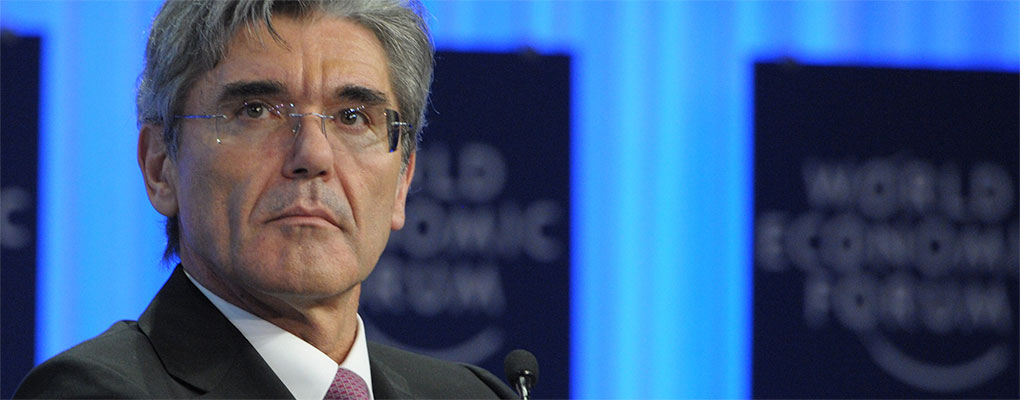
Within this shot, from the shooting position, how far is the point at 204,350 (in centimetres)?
159

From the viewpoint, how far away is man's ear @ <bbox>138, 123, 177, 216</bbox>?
176 centimetres

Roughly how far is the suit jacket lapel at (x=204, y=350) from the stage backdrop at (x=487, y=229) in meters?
1.45

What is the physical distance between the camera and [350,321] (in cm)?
180

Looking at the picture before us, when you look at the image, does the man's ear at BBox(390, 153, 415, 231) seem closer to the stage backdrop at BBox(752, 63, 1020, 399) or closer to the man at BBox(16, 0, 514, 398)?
the man at BBox(16, 0, 514, 398)

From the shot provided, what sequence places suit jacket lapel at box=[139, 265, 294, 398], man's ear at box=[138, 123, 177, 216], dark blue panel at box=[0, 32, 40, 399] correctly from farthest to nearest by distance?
dark blue panel at box=[0, 32, 40, 399] → man's ear at box=[138, 123, 177, 216] → suit jacket lapel at box=[139, 265, 294, 398]

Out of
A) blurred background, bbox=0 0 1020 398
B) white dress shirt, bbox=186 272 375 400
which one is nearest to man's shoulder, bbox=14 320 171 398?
white dress shirt, bbox=186 272 375 400

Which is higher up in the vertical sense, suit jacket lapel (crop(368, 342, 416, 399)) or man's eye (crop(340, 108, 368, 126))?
man's eye (crop(340, 108, 368, 126))

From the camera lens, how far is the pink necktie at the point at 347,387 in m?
1.66

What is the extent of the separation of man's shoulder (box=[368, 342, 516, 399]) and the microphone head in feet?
0.82

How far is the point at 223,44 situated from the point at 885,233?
2414 millimetres

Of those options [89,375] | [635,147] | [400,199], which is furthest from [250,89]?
[635,147]

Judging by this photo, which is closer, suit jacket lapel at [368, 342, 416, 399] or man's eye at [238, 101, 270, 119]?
man's eye at [238, 101, 270, 119]

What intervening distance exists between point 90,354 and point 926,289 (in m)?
2.73

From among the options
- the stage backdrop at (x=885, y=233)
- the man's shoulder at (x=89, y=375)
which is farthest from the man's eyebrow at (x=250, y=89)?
the stage backdrop at (x=885, y=233)
